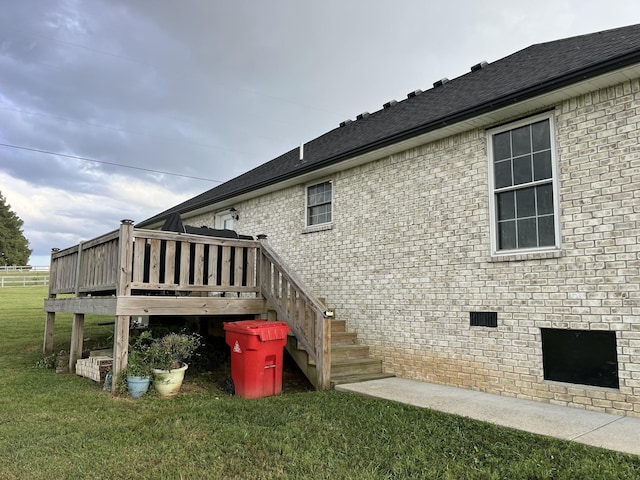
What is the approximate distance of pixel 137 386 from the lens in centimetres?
571

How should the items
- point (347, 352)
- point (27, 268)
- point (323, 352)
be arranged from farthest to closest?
point (27, 268) → point (347, 352) → point (323, 352)

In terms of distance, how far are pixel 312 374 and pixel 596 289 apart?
369 centimetres

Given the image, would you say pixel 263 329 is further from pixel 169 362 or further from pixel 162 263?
pixel 162 263

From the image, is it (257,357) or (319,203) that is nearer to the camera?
(257,357)

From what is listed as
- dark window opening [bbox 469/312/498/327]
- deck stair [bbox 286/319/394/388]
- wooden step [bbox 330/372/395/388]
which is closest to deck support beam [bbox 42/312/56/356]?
deck stair [bbox 286/319/394/388]

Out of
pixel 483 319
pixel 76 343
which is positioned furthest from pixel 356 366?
pixel 76 343

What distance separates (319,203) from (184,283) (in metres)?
3.34

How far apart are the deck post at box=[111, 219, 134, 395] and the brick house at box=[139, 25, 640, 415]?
11.7 feet

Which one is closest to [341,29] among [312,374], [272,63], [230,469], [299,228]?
[272,63]

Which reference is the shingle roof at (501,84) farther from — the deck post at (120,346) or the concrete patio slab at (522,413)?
the deck post at (120,346)

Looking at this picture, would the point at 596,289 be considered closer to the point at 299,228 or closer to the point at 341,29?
the point at 299,228

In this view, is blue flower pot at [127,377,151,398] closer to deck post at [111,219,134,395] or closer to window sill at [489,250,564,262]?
deck post at [111,219,134,395]

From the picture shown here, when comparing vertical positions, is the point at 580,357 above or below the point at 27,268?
below

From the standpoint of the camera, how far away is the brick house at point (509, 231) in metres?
4.70
